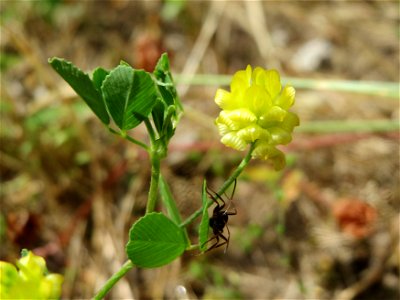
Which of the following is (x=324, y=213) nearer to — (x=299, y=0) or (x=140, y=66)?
(x=140, y=66)

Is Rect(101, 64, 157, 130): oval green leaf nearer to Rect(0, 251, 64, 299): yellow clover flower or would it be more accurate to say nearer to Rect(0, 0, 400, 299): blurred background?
Rect(0, 251, 64, 299): yellow clover flower

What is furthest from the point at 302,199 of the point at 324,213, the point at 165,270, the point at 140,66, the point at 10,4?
the point at 10,4

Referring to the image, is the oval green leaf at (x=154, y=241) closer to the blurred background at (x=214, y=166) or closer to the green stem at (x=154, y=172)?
the green stem at (x=154, y=172)

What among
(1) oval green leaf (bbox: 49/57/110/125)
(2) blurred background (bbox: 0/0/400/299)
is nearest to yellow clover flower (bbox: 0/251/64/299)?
(1) oval green leaf (bbox: 49/57/110/125)

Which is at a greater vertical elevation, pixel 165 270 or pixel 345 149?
pixel 345 149

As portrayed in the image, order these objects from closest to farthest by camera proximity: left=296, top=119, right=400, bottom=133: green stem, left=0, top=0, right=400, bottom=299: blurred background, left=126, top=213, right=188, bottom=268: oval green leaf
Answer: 1. left=126, top=213, right=188, bottom=268: oval green leaf
2. left=0, top=0, right=400, bottom=299: blurred background
3. left=296, top=119, right=400, bottom=133: green stem

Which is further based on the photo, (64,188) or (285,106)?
(64,188)
